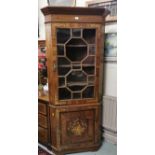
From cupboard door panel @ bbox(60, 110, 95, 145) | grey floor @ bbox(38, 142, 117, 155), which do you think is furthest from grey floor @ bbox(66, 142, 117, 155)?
cupboard door panel @ bbox(60, 110, 95, 145)

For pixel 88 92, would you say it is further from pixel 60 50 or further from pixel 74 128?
pixel 60 50

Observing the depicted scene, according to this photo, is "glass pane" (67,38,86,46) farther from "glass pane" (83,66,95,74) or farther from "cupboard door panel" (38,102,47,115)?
"cupboard door panel" (38,102,47,115)

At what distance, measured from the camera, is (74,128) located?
2.41m

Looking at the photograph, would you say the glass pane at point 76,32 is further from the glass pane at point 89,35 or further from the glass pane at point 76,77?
the glass pane at point 76,77

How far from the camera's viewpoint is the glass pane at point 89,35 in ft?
7.54

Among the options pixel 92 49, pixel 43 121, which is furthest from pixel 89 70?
pixel 43 121

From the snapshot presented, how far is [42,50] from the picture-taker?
299 cm

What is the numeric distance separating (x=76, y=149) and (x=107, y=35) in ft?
4.40

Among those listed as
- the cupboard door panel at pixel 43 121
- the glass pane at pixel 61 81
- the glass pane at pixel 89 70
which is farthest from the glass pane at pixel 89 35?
the cupboard door panel at pixel 43 121

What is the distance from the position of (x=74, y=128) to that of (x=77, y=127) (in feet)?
0.11
